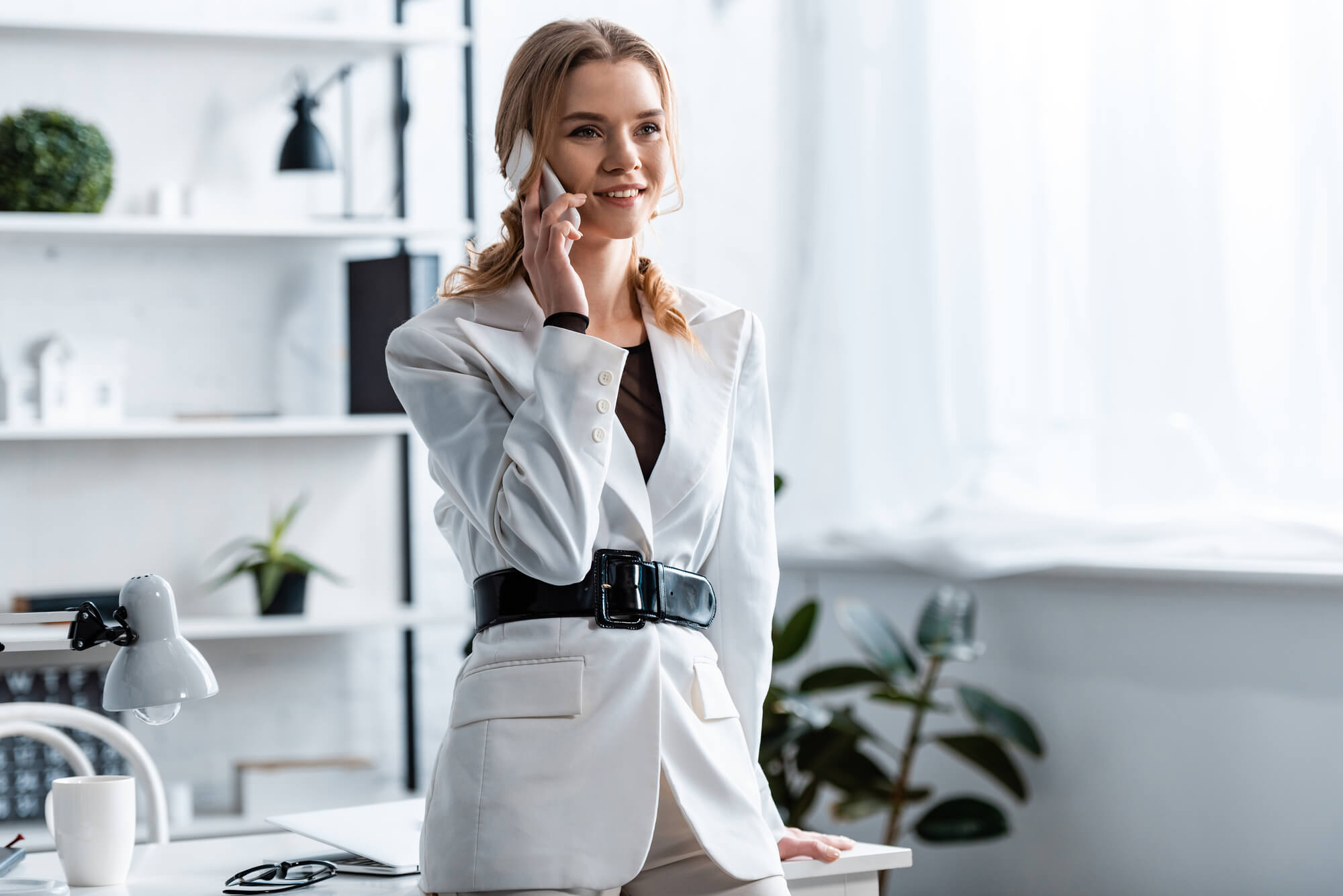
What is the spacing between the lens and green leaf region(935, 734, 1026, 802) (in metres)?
2.81

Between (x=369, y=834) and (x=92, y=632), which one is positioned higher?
(x=92, y=632)

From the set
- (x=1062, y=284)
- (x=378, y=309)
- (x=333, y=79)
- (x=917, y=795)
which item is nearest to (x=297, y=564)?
(x=378, y=309)

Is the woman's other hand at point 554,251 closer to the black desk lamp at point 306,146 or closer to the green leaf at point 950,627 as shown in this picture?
the green leaf at point 950,627

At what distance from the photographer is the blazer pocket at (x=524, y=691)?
1.16 m

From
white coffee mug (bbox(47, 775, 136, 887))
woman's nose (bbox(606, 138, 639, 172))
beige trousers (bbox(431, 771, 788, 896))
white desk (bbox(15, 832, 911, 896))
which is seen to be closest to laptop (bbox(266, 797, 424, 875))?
white desk (bbox(15, 832, 911, 896))

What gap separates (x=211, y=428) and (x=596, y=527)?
214cm

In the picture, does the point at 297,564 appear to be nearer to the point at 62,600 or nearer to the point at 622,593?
the point at 62,600

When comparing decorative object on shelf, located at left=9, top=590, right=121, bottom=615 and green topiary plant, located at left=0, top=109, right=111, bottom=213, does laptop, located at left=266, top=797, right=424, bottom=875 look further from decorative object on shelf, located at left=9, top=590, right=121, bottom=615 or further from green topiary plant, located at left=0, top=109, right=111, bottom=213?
green topiary plant, located at left=0, top=109, right=111, bottom=213

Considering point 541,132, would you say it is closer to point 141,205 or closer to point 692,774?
point 692,774

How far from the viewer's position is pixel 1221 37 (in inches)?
102

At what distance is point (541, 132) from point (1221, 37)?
1.76 m

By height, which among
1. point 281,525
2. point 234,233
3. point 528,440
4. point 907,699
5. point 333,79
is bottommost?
point 907,699

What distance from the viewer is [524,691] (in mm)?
1168

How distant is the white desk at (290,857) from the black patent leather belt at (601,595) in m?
0.29
